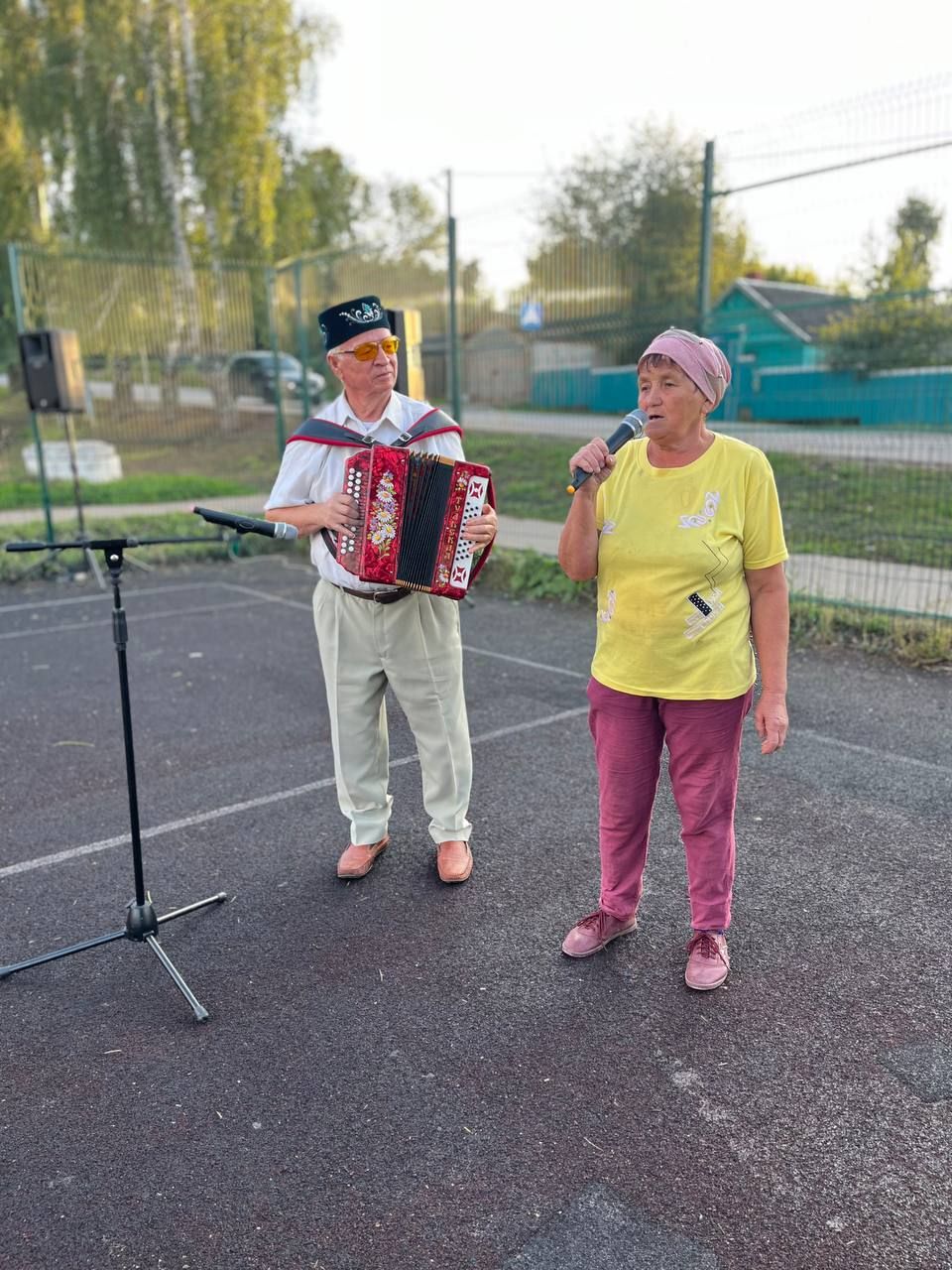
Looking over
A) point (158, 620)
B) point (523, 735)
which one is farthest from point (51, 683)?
point (523, 735)

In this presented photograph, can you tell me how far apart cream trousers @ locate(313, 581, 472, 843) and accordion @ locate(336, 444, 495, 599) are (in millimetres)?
227

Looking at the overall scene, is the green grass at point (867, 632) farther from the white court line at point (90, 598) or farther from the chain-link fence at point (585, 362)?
the white court line at point (90, 598)

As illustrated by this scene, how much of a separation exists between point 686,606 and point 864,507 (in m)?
7.29

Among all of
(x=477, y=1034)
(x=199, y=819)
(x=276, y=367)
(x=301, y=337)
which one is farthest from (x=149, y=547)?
(x=477, y=1034)


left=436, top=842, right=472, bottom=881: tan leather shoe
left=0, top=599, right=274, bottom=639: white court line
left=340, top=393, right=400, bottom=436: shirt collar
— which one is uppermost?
left=340, top=393, right=400, bottom=436: shirt collar

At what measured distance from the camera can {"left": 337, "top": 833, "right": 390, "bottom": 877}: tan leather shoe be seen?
3801 mm

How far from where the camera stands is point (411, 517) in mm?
3221

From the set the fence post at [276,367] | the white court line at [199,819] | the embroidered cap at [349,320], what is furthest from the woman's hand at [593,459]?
the fence post at [276,367]

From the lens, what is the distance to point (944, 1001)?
292 centimetres

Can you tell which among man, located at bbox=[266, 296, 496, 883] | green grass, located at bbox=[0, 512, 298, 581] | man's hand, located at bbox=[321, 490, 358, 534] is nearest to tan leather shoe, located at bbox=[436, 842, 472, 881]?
man, located at bbox=[266, 296, 496, 883]

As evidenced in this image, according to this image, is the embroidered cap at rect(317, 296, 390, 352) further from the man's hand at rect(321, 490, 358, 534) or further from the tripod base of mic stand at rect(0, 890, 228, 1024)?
the tripod base of mic stand at rect(0, 890, 228, 1024)

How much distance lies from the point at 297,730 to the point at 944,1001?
3.62 meters

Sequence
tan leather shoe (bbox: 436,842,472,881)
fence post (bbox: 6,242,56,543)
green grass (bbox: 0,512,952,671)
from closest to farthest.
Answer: tan leather shoe (bbox: 436,842,472,881) < green grass (bbox: 0,512,952,671) < fence post (bbox: 6,242,56,543)

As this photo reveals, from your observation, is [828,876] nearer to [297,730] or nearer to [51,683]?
[297,730]
